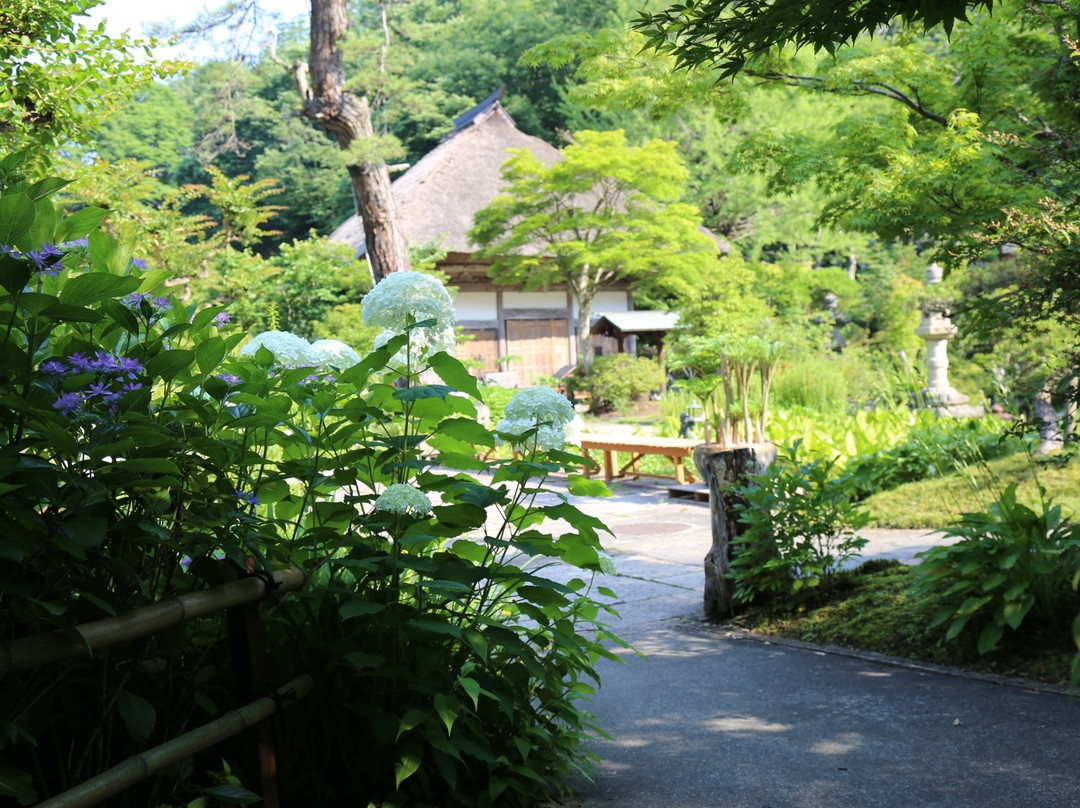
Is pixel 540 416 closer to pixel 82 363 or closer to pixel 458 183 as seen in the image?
pixel 82 363

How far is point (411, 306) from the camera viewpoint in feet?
8.13

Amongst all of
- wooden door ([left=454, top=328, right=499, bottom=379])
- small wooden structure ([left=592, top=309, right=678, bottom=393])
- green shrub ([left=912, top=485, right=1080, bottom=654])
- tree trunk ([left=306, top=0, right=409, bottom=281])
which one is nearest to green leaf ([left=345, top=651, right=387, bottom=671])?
green shrub ([left=912, top=485, right=1080, bottom=654])

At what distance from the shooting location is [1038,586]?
3873 millimetres

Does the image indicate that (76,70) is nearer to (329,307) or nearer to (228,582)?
(228,582)

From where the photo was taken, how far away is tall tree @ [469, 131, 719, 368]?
1847 cm

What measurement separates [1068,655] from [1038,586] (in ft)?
0.96

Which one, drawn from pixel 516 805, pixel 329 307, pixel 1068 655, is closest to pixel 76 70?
pixel 516 805

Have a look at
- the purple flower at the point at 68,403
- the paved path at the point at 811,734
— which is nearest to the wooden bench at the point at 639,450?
the paved path at the point at 811,734

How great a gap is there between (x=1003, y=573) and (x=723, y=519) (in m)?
1.46


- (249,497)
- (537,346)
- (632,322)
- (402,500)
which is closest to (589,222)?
(537,346)

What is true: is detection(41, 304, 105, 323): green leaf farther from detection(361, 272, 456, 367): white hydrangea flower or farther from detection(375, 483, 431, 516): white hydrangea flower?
detection(361, 272, 456, 367): white hydrangea flower

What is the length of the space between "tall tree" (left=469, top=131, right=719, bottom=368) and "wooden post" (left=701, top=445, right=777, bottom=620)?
45.2 feet

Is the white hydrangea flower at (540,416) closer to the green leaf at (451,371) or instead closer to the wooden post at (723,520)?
the green leaf at (451,371)

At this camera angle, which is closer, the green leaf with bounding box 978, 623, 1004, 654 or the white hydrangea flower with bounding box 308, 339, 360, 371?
the white hydrangea flower with bounding box 308, 339, 360, 371
